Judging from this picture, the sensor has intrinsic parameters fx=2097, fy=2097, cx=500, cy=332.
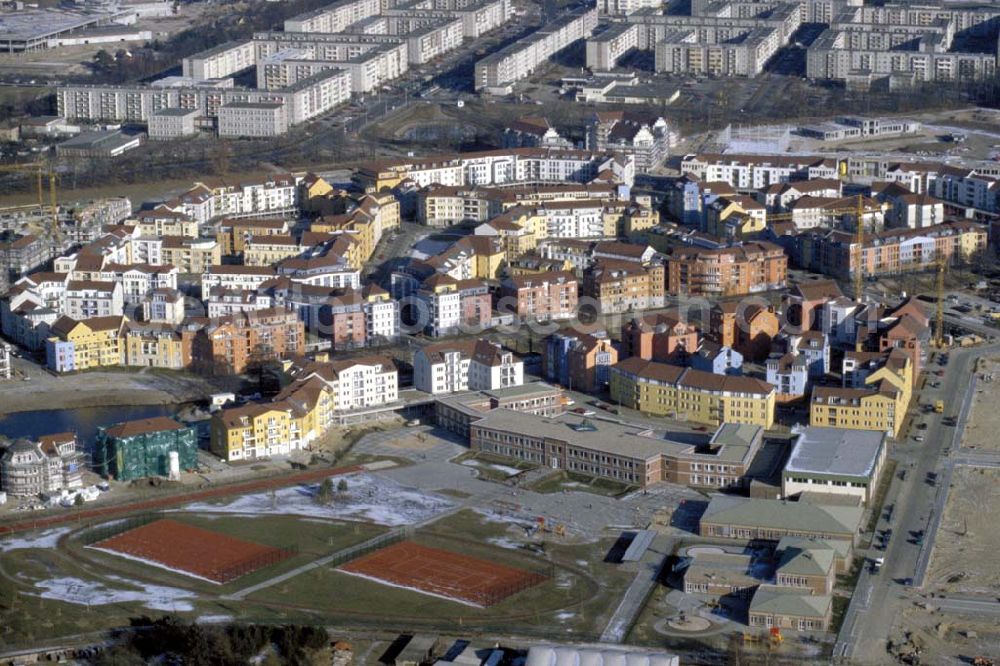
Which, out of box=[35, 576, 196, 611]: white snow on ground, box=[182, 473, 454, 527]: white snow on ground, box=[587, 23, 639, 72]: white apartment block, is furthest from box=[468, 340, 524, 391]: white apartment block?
box=[587, 23, 639, 72]: white apartment block

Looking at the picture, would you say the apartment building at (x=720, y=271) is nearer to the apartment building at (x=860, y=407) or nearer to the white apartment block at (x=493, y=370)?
the white apartment block at (x=493, y=370)

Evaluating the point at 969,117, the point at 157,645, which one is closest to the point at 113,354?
the point at 157,645

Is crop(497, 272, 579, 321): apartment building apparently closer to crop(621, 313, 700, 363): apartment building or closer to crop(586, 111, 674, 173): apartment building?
crop(621, 313, 700, 363): apartment building

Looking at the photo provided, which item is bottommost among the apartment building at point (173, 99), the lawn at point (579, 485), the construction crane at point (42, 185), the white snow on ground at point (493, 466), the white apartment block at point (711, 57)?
the lawn at point (579, 485)

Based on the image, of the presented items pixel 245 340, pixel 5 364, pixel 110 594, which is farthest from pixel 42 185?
pixel 110 594

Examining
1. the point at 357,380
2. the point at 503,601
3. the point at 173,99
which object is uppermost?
the point at 173,99

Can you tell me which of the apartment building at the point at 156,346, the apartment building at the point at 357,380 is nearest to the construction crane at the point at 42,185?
the apartment building at the point at 156,346

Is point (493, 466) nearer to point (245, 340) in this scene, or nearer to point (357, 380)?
point (357, 380)
